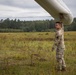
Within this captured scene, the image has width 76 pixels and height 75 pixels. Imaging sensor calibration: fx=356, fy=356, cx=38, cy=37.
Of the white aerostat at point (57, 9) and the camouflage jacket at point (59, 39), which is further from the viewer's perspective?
the camouflage jacket at point (59, 39)

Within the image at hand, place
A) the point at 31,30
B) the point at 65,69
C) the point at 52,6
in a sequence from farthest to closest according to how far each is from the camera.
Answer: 1. the point at 31,30
2. the point at 65,69
3. the point at 52,6

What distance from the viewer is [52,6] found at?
9.84m

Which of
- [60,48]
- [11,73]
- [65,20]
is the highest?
[65,20]

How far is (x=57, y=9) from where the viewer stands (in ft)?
33.3

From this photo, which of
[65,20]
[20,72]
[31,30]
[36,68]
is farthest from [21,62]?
[31,30]

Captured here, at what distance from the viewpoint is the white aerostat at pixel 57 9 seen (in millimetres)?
9677

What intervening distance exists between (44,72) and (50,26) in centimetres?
7731

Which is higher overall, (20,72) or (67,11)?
(67,11)

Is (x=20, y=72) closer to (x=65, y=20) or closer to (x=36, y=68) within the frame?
(x=36, y=68)

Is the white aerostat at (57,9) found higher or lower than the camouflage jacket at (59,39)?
higher

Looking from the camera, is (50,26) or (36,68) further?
(50,26)

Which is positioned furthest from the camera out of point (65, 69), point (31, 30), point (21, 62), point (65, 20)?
point (31, 30)

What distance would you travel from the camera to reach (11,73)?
1077 cm

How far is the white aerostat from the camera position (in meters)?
9.68
